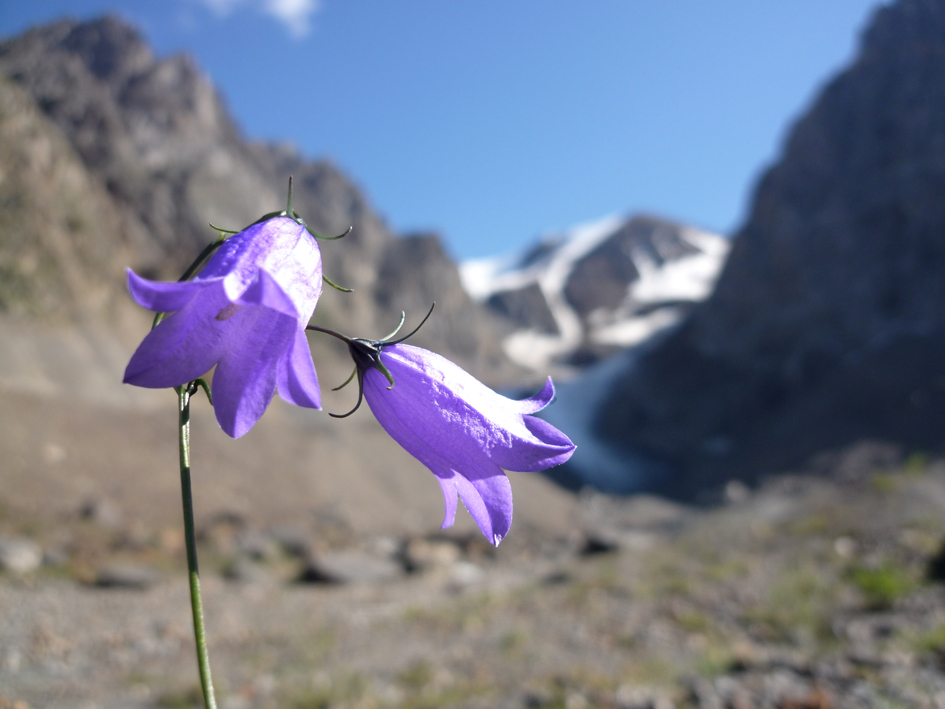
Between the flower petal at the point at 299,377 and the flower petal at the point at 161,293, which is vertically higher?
the flower petal at the point at 161,293

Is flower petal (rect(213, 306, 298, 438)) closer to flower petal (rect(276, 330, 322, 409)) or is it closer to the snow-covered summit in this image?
flower petal (rect(276, 330, 322, 409))

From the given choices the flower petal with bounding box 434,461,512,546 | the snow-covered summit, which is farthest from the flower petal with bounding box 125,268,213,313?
the snow-covered summit

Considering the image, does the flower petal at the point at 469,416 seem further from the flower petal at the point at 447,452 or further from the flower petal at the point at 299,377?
the flower petal at the point at 299,377

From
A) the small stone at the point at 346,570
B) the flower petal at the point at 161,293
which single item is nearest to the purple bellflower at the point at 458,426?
the flower petal at the point at 161,293

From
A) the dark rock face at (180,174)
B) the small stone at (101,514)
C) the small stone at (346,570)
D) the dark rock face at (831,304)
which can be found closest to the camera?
the small stone at (346,570)

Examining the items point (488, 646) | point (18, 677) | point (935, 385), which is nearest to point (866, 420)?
point (935, 385)

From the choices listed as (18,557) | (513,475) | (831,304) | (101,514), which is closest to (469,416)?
(18,557)
